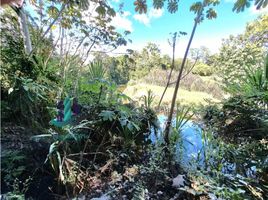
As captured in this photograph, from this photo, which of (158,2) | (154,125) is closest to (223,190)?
(154,125)

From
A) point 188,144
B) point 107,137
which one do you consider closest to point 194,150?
point 188,144

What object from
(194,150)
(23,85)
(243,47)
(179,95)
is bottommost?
(194,150)

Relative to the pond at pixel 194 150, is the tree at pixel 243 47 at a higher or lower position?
higher

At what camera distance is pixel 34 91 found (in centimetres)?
184

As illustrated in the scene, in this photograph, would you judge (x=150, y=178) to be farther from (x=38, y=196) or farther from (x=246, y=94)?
(x=246, y=94)

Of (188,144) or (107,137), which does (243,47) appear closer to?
(188,144)

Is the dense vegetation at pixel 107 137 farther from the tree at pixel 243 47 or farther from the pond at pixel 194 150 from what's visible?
the tree at pixel 243 47

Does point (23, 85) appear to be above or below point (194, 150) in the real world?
above

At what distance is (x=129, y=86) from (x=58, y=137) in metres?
3.26

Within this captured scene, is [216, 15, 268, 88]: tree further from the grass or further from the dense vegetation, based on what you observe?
the dense vegetation

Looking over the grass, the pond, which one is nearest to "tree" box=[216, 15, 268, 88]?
the grass

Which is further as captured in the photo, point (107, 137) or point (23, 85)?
point (107, 137)

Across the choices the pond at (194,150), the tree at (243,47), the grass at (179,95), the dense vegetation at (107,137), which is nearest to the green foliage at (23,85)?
the dense vegetation at (107,137)

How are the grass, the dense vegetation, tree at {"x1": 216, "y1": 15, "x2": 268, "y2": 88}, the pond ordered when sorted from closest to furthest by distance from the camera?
the dense vegetation → the pond → the grass → tree at {"x1": 216, "y1": 15, "x2": 268, "y2": 88}
